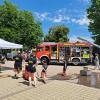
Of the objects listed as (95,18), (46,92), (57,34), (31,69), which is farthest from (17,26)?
(46,92)

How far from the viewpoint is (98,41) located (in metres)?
51.3

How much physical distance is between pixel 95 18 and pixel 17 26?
14554 millimetres

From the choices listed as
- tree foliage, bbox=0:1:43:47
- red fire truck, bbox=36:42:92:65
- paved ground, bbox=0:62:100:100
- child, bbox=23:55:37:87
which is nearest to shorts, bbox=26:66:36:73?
child, bbox=23:55:37:87

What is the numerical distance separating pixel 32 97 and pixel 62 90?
8.62 ft

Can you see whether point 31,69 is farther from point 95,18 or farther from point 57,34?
point 57,34

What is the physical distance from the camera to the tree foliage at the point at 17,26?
5684cm

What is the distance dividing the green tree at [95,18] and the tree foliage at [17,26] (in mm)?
13042

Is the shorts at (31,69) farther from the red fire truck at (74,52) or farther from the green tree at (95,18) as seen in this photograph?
the green tree at (95,18)

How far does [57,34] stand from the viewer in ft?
301

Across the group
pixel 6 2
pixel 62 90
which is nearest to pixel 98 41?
pixel 6 2

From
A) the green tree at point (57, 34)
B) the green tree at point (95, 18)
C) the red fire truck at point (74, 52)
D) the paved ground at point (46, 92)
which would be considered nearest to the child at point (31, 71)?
the paved ground at point (46, 92)

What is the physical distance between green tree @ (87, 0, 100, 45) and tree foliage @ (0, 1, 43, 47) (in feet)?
42.8

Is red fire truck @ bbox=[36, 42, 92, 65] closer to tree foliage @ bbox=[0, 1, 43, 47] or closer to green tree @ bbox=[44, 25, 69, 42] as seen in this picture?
tree foliage @ bbox=[0, 1, 43, 47]

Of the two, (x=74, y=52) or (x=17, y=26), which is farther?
(x=17, y=26)
